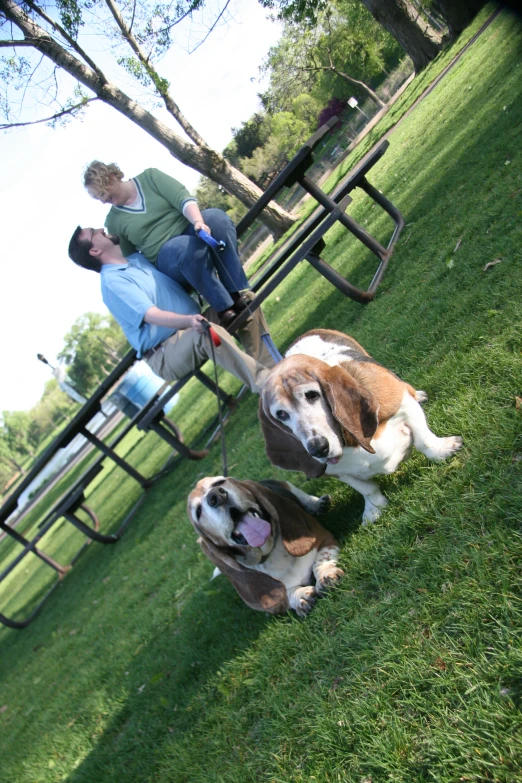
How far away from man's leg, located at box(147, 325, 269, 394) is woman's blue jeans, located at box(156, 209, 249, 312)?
441 mm

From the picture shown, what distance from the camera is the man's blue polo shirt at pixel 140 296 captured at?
5379mm

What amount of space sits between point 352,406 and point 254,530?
922 millimetres

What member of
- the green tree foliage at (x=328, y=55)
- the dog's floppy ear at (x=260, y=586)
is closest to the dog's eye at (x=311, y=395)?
the dog's floppy ear at (x=260, y=586)

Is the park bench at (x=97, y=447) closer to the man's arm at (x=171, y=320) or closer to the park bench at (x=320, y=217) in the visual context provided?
the man's arm at (x=171, y=320)

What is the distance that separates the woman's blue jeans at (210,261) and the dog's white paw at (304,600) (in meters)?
3.34

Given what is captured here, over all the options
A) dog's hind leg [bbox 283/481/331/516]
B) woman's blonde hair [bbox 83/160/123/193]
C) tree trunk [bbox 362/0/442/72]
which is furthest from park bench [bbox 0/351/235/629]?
tree trunk [bbox 362/0/442/72]

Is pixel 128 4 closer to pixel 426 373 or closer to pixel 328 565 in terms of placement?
pixel 426 373

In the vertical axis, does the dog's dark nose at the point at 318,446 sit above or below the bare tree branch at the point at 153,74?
below

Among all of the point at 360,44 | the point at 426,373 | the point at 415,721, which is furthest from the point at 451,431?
the point at 360,44

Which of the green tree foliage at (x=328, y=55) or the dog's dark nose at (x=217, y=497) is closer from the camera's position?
the dog's dark nose at (x=217, y=497)

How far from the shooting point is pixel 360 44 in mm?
34281

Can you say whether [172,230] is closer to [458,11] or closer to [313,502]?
[313,502]

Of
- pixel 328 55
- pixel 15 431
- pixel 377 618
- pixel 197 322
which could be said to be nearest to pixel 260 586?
pixel 377 618

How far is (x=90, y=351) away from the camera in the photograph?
86.4 m
